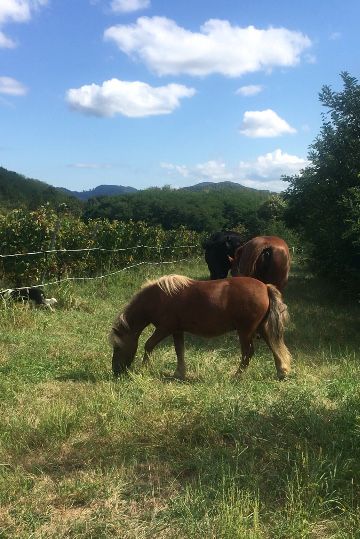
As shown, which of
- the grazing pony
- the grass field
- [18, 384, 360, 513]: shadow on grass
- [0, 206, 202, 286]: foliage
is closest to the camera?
the grass field

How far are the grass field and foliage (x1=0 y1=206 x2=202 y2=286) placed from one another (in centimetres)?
446

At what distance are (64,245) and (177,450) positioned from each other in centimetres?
1000

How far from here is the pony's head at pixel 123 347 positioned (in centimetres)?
595

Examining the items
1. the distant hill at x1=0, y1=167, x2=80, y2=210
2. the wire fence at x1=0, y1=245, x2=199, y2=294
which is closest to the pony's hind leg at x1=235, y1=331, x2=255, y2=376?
the wire fence at x1=0, y1=245, x2=199, y2=294

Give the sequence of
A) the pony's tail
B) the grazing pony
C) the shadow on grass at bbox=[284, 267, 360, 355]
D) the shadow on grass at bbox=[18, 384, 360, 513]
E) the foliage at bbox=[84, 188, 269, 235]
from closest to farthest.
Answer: the shadow on grass at bbox=[18, 384, 360, 513], the pony's tail, the shadow on grass at bbox=[284, 267, 360, 355], the grazing pony, the foliage at bbox=[84, 188, 269, 235]

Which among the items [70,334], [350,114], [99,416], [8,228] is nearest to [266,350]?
[70,334]

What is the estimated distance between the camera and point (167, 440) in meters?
3.78

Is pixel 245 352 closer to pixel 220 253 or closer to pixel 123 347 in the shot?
pixel 123 347

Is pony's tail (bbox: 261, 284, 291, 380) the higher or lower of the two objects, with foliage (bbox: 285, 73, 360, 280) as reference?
lower

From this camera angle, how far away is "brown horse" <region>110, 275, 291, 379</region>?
234 inches

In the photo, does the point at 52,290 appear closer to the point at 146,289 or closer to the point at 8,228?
the point at 8,228

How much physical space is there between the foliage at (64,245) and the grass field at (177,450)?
4461mm

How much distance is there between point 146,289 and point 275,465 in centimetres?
318

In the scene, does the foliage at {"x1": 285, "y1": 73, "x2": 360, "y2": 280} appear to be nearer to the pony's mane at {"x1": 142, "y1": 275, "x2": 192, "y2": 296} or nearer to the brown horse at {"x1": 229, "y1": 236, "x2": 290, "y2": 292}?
the brown horse at {"x1": 229, "y1": 236, "x2": 290, "y2": 292}
